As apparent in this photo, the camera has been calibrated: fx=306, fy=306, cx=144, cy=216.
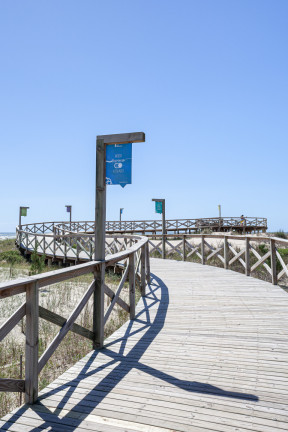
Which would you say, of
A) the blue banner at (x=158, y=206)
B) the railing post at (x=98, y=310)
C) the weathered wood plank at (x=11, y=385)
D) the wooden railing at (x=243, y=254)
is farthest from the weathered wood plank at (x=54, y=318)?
the blue banner at (x=158, y=206)

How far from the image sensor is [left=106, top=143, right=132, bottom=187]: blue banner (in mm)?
3805

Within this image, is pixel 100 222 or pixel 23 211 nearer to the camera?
pixel 100 222

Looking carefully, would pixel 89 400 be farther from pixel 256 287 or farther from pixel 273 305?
pixel 256 287

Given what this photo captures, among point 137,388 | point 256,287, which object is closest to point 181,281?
point 256,287

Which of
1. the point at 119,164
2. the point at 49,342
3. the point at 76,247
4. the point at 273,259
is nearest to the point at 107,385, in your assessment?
the point at 119,164

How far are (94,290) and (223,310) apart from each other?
246 cm

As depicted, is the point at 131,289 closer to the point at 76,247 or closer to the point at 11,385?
the point at 11,385

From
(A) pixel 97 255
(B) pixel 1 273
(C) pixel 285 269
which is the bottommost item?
(B) pixel 1 273

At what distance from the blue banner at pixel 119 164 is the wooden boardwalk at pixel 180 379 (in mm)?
2027

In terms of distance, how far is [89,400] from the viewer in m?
2.46

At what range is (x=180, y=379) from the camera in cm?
280

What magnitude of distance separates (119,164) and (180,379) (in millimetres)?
2475

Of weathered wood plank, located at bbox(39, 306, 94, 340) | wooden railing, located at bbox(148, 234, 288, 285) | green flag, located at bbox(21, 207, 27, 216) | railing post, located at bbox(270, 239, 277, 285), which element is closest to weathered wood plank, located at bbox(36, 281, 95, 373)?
weathered wood plank, located at bbox(39, 306, 94, 340)

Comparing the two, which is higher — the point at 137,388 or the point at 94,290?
the point at 94,290
